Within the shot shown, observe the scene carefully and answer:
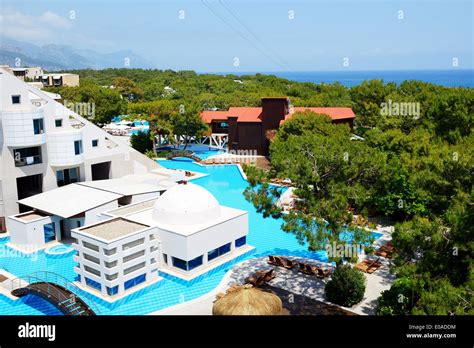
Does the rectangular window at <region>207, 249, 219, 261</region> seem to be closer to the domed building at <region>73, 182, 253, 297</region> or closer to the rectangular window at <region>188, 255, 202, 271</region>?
the domed building at <region>73, 182, 253, 297</region>

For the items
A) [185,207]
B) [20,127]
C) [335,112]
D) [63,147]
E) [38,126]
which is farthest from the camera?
[335,112]

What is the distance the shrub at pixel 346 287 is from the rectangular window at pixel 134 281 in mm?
8184

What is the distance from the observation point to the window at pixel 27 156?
85.9ft

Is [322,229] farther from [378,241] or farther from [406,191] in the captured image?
[406,191]

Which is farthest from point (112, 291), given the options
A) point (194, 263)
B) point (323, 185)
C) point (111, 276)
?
point (323, 185)

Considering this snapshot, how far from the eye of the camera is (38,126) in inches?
1044

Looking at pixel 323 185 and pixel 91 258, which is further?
pixel 91 258

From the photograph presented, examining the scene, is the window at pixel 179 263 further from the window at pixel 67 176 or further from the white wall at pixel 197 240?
the window at pixel 67 176

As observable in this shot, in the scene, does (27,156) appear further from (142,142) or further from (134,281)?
(142,142)

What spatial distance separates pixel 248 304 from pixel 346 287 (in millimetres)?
4710

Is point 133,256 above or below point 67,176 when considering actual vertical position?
below

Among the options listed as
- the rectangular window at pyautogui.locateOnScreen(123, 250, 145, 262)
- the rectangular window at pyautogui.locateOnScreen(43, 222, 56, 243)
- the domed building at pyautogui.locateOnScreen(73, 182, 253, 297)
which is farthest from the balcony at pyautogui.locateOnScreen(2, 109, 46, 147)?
the rectangular window at pyautogui.locateOnScreen(123, 250, 145, 262)

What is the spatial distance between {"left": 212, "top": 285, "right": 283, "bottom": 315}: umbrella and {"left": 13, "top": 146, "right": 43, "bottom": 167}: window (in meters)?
17.8
